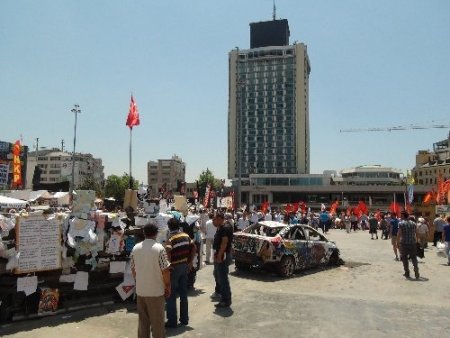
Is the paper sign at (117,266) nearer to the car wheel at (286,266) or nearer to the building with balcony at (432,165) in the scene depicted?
the car wheel at (286,266)

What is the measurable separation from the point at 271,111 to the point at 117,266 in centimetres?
14898

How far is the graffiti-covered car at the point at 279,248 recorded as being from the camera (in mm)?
12227

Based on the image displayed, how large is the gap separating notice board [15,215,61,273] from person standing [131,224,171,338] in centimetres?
264

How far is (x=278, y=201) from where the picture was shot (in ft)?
398

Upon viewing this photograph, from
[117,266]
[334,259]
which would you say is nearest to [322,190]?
[334,259]

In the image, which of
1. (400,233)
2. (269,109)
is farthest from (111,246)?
(269,109)

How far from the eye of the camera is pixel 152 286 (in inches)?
227

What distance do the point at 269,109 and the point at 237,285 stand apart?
146576mm

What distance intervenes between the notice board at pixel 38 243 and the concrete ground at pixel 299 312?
95cm

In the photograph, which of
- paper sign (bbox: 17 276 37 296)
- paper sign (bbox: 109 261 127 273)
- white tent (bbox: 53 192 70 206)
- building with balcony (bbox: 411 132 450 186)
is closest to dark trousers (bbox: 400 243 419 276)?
paper sign (bbox: 109 261 127 273)

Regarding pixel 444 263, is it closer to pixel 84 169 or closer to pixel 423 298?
pixel 423 298

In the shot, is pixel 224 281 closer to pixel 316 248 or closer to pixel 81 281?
pixel 81 281

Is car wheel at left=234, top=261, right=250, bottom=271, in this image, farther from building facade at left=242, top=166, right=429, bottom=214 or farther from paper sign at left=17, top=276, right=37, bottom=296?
building facade at left=242, top=166, right=429, bottom=214

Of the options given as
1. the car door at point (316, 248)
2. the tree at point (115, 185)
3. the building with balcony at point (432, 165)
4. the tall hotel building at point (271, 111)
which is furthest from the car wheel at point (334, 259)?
the tall hotel building at point (271, 111)
